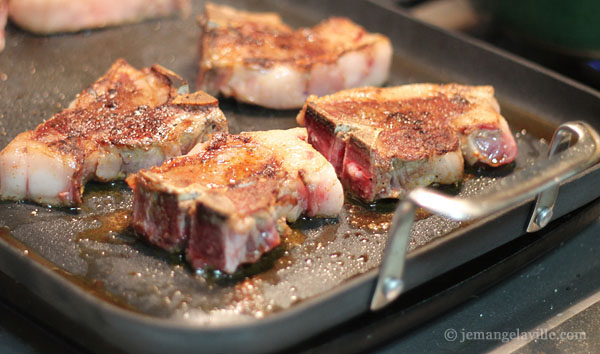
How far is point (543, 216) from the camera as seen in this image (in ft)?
8.61

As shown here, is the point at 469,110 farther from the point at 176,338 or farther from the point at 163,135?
the point at 176,338

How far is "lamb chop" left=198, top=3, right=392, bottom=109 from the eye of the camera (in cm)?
352

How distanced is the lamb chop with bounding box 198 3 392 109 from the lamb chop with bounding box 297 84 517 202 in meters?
0.36

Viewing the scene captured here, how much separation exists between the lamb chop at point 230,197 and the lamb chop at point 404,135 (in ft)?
0.63

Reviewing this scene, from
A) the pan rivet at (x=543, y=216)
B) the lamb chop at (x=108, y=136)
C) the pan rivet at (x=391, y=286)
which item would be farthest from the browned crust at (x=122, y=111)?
the pan rivet at (x=543, y=216)

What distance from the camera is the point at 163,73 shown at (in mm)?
3318

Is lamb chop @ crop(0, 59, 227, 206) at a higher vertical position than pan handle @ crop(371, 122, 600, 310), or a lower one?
lower

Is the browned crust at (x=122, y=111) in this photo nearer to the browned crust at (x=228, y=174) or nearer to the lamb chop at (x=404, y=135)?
the browned crust at (x=228, y=174)

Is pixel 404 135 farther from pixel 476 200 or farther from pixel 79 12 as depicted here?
pixel 79 12

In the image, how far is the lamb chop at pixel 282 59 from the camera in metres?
3.52

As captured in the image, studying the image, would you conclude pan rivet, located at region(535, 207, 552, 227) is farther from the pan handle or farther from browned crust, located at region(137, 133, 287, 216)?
browned crust, located at region(137, 133, 287, 216)

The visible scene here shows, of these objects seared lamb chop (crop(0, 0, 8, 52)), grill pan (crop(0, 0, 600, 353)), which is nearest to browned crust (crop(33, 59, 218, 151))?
grill pan (crop(0, 0, 600, 353))

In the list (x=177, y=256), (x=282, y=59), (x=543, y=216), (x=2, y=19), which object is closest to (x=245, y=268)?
(x=177, y=256)

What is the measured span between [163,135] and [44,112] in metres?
0.83
